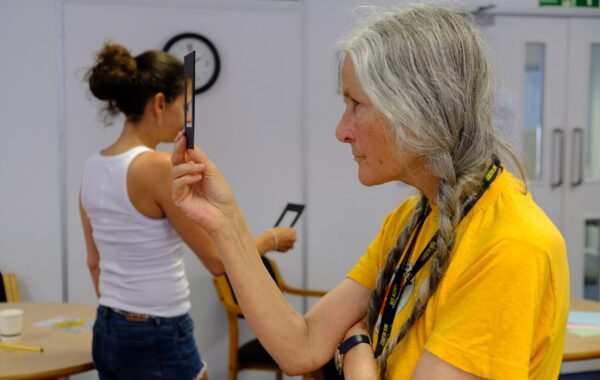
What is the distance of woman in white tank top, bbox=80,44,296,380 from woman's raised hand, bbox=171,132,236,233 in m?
0.59

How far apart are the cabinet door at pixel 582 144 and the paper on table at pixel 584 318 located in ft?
→ 6.26

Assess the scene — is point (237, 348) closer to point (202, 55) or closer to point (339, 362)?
point (202, 55)

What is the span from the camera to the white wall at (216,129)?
156 inches

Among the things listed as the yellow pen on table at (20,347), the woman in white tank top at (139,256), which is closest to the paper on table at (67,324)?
the yellow pen on table at (20,347)

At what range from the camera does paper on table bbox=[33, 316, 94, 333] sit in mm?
2602

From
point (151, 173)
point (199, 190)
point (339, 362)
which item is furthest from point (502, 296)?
point (151, 173)

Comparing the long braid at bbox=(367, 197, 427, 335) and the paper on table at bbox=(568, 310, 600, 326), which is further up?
the long braid at bbox=(367, 197, 427, 335)

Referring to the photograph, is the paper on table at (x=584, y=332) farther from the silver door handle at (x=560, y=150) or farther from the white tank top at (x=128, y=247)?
the silver door handle at (x=560, y=150)

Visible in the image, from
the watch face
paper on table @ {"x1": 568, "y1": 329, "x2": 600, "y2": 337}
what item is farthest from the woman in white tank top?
paper on table @ {"x1": 568, "y1": 329, "x2": 600, "y2": 337}

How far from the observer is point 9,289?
3830mm

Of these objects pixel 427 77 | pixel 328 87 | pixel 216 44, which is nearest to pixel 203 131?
pixel 216 44

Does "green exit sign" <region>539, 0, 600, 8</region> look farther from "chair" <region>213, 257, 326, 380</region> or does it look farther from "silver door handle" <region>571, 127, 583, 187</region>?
"chair" <region>213, 257, 326, 380</region>

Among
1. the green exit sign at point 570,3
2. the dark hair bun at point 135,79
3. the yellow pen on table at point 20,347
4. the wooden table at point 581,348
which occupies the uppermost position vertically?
the green exit sign at point 570,3

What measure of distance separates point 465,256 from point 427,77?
0.30 m
